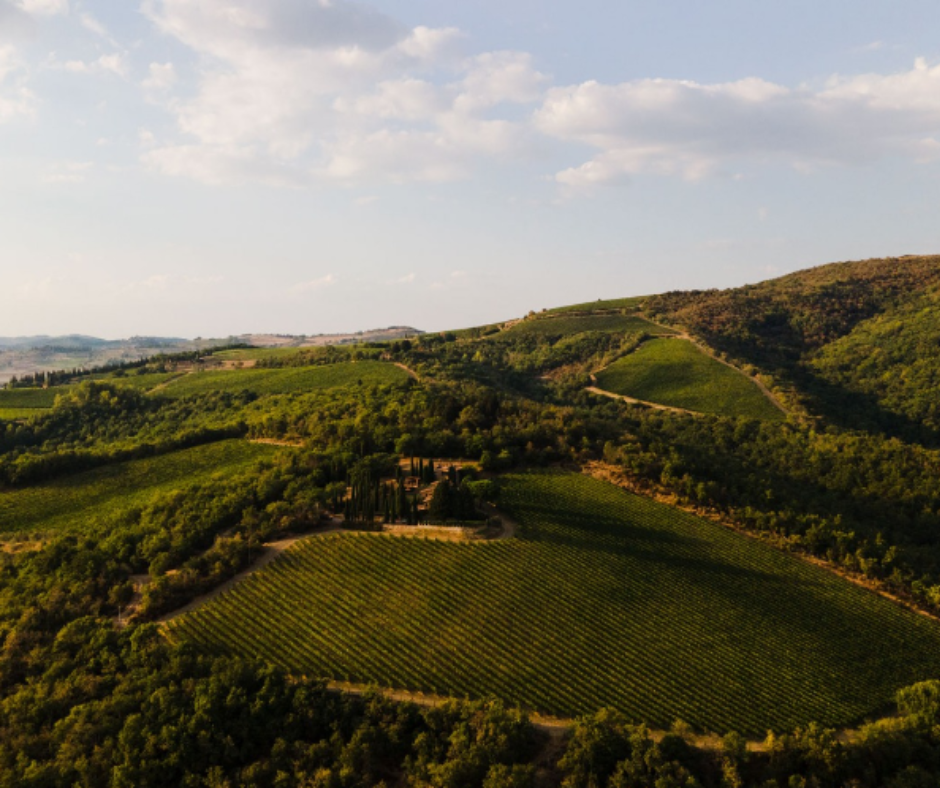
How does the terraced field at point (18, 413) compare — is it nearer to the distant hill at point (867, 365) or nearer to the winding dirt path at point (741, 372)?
the winding dirt path at point (741, 372)

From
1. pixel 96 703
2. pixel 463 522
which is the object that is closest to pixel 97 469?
pixel 96 703

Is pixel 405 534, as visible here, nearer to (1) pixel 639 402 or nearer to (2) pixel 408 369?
(2) pixel 408 369

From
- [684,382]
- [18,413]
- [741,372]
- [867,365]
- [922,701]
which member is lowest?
[922,701]

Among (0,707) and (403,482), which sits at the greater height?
(403,482)

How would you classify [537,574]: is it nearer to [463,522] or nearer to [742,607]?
[463,522]

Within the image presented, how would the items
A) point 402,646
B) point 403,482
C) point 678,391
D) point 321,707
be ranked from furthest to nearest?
point 678,391, point 403,482, point 402,646, point 321,707

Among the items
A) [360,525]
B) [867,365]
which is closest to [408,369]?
[360,525]

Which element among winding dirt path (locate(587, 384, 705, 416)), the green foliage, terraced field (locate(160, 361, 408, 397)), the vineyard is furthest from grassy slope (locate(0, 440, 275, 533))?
winding dirt path (locate(587, 384, 705, 416))
